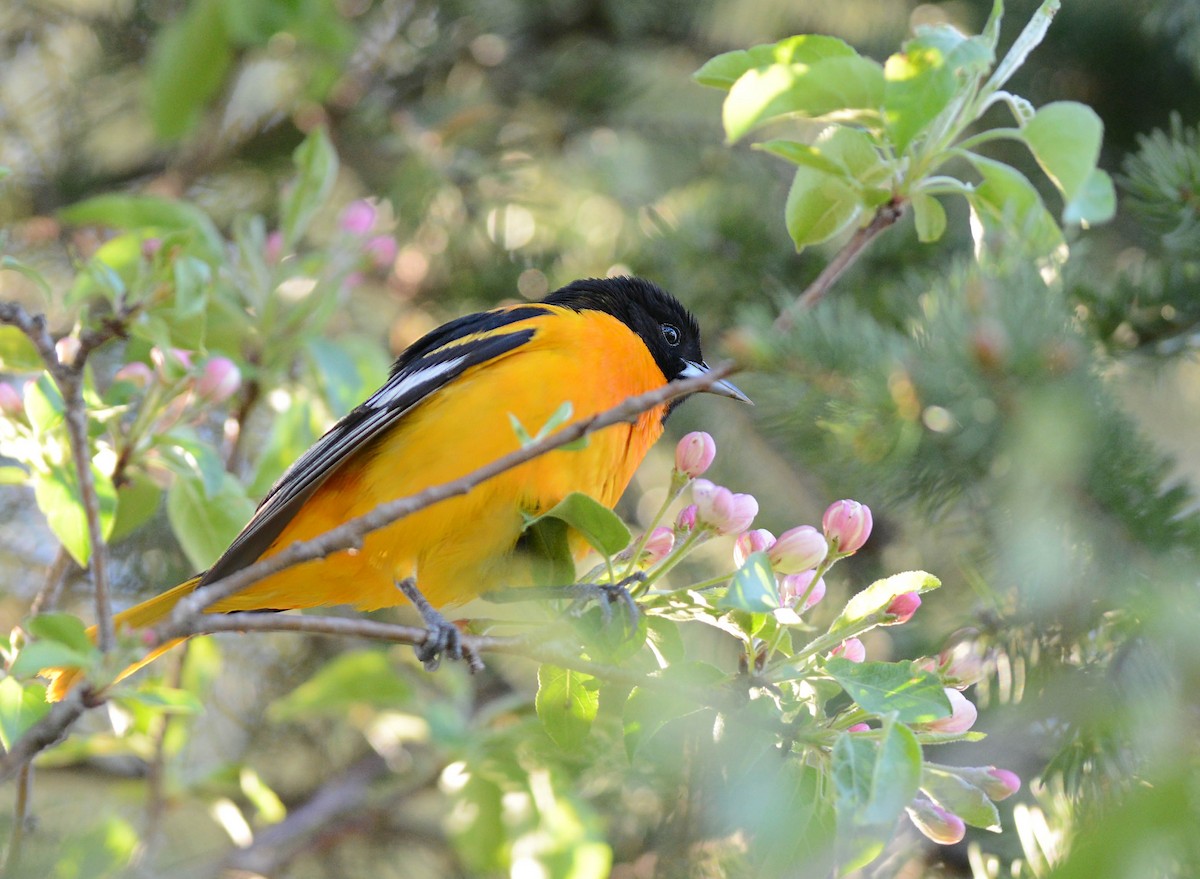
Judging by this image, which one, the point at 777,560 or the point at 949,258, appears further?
the point at 949,258

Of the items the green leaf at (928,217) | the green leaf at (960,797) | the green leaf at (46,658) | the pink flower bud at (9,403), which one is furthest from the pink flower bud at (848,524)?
the pink flower bud at (9,403)

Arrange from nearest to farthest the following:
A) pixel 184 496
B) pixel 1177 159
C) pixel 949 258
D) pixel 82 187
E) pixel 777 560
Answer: pixel 777 560
pixel 184 496
pixel 1177 159
pixel 949 258
pixel 82 187

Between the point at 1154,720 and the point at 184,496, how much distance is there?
1.57 metres

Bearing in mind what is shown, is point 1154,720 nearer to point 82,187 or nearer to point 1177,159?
point 1177,159

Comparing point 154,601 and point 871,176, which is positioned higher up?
point 871,176

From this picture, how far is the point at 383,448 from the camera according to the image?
2213 mm

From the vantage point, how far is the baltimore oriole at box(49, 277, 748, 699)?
2035mm

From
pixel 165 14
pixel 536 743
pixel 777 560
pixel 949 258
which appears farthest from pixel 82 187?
pixel 777 560

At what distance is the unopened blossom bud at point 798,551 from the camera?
4.98 feet

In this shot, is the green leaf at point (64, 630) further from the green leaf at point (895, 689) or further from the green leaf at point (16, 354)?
the green leaf at point (895, 689)

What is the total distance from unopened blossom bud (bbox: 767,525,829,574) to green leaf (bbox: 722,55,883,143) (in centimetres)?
53

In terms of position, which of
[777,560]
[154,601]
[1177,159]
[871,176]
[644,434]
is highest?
[871,176]

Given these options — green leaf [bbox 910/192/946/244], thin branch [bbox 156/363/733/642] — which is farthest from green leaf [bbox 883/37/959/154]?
thin branch [bbox 156/363/733/642]

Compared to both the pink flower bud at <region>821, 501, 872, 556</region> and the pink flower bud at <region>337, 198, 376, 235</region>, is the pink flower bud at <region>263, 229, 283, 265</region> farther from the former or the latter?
the pink flower bud at <region>821, 501, 872, 556</region>
